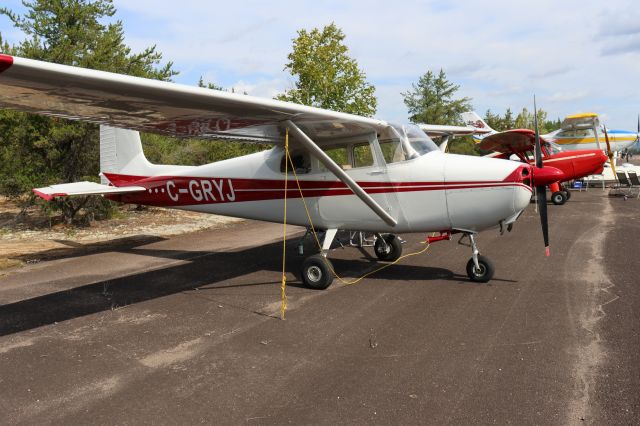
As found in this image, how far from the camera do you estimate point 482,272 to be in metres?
7.23

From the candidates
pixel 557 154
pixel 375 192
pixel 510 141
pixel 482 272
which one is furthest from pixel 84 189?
pixel 557 154

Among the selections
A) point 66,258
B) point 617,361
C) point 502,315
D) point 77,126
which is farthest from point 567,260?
point 77,126

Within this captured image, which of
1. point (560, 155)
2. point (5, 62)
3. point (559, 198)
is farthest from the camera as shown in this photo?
point (559, 198)

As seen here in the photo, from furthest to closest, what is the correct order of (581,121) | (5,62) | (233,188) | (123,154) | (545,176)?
(581,121) < (123,154) < (233,188) < (545,176) < (5,62)

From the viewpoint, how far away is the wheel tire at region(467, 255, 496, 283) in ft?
23.6

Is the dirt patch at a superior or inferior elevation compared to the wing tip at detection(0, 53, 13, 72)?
inferior

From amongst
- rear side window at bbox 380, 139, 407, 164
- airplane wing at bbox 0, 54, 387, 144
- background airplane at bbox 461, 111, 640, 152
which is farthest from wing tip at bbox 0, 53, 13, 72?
background airplane at bbox 461, 111, 640, 152

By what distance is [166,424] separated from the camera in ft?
11.1

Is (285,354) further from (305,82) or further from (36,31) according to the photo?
(305,82)

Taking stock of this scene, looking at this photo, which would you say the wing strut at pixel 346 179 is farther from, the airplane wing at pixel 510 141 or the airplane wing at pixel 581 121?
the airplane wing at pixel 581 121

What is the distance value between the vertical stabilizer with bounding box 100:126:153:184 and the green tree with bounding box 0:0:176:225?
3693mm

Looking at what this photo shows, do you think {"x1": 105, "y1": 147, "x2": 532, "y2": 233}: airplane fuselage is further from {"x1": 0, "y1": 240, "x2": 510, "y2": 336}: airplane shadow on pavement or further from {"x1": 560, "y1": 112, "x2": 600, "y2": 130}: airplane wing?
{"x1": 560, "y1": 112, "x2": 600, "y2": 130}: airplane wing

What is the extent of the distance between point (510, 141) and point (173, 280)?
1425 cm

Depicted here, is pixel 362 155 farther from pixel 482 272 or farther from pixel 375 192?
pixel 482 272
